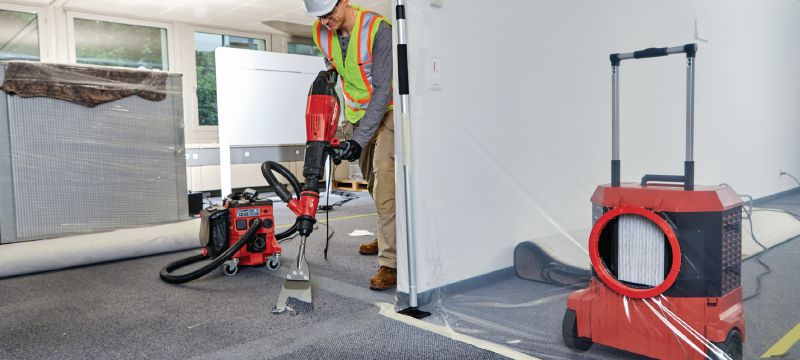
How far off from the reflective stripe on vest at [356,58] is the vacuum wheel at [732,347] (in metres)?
1.29

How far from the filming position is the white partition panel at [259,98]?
16.0 feet

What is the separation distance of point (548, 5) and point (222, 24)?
5.49 meters

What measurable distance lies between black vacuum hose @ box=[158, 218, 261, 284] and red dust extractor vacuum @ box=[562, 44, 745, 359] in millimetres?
1423

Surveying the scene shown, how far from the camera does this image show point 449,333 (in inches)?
62.3

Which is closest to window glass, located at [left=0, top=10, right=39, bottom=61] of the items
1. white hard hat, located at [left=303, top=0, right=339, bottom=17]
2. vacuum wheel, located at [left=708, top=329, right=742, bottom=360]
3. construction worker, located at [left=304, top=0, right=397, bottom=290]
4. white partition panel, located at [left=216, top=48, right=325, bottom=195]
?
white partition panel, located at [left=216, top=48, right=325, bottom=195]

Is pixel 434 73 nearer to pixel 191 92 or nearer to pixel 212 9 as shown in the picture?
pixel 212 9

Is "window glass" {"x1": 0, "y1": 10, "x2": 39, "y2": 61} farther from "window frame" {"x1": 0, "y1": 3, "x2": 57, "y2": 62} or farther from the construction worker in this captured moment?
the construction worker

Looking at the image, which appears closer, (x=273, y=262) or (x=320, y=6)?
(x=320, y=6)

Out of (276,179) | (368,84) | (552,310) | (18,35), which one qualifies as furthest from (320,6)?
(18,35)

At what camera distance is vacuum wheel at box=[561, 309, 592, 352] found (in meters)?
1.33

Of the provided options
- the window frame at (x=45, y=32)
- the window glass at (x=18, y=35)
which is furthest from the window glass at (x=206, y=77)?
the window glass at (x=18, y=35)

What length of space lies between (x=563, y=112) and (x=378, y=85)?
669 millimetres

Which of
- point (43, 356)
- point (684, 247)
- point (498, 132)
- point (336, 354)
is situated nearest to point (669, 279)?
point (684, 247)

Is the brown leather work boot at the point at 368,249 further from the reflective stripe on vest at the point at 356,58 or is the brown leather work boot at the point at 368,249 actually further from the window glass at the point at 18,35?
the window glass at the point at 18,35
